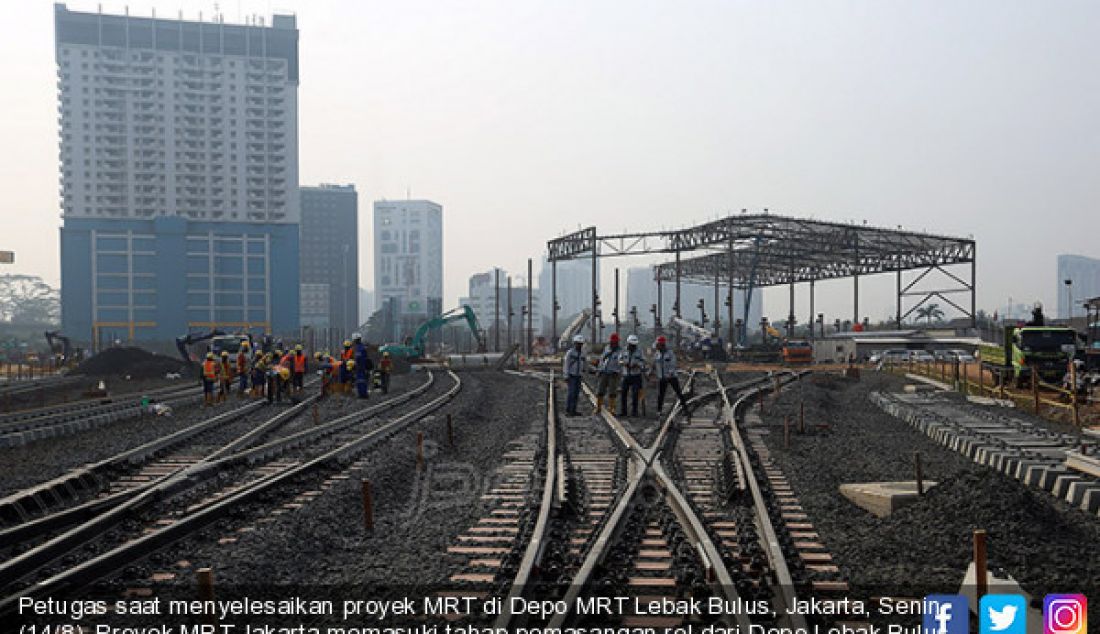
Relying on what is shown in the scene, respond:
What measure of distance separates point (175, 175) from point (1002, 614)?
130929 mm

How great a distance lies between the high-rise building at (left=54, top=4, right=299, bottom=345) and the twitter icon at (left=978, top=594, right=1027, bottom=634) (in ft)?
381

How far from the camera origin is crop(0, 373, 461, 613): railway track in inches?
227

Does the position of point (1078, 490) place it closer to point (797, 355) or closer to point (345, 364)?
point (345, 364)

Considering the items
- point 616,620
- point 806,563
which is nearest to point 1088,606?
point 806,563

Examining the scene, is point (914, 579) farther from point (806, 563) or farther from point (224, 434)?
point (224, 434)

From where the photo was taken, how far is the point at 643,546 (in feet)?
21.2

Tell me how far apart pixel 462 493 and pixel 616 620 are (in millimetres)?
4422

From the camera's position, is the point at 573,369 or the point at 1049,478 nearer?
the point at 1049,478

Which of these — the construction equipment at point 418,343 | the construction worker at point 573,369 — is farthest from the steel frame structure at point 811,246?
the construction worker at point 573,369

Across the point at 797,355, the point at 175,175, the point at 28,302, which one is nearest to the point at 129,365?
the point at 797,355

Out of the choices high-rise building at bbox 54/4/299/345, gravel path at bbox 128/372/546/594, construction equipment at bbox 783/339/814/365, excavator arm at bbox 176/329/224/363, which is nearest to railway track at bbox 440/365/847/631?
gravel path at bbox 128/372/546/594

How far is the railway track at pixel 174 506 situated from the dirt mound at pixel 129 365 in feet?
91.7

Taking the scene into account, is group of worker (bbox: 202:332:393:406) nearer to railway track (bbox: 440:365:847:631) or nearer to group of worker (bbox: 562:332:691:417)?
group of worker (bbox: 562:332:691:417)

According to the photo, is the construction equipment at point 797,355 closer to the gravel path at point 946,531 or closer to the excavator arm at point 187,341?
the excavator arm at point 187,341
